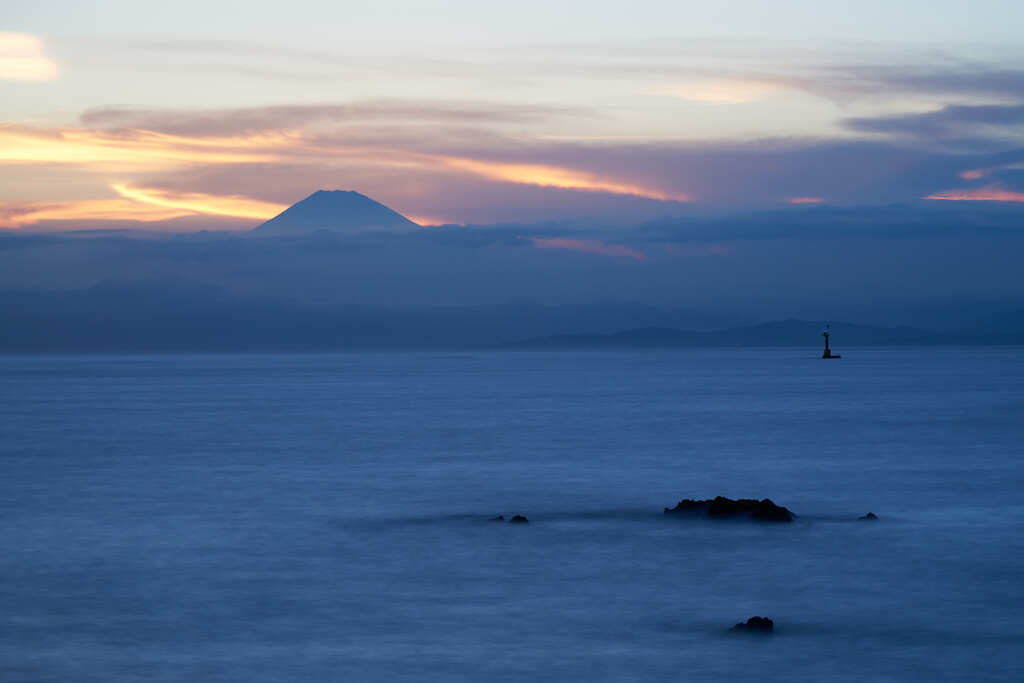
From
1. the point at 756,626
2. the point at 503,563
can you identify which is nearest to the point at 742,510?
the point at 503,563

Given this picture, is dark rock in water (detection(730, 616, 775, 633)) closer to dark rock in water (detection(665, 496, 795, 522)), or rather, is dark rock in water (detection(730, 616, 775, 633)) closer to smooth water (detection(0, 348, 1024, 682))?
smooth water (detection(0, 348, 1024, 682))

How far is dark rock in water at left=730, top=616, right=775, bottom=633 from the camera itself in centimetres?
1569

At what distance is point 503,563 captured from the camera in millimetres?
20734

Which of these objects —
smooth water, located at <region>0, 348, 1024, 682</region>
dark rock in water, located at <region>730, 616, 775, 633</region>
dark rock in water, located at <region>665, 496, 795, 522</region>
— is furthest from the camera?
dark rock in water, located at <region>665, 496, 795, 522</region>

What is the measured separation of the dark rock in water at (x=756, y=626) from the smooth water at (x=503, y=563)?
0.98ft

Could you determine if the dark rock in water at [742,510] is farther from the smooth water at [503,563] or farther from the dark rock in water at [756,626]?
the dark rock in water at [756,626]

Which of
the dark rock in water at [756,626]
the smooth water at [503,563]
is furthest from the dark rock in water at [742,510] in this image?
the dark rock in water at [756,626]

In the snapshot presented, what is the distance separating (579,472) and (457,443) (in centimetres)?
1269

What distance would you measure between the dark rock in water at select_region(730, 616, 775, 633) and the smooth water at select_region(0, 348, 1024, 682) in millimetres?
300

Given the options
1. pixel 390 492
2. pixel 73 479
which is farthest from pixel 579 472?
pixel 73 479

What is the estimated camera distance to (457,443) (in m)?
48.5

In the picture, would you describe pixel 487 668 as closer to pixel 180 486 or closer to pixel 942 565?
pixel 942 565

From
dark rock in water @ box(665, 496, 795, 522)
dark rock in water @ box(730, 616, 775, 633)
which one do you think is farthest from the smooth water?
dark rock in water @ box(665, 496, 795, 522)

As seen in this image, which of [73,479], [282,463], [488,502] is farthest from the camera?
[282,463]
